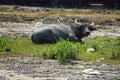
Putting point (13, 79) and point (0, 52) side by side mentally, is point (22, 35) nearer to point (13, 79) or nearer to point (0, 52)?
point (0, 52)

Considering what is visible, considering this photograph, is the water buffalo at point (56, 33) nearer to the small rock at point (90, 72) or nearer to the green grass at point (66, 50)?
the green grass at point (66, 50)

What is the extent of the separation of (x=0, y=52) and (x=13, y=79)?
12.1 feet

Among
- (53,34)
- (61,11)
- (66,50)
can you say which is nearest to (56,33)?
(53,34)

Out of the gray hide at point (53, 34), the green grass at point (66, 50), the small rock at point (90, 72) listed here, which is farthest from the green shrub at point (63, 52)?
the gray hide at point (53, 34)

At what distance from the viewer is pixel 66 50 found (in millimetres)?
13805

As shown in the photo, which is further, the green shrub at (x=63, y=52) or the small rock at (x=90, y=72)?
the green shrub at (x=63, y=52)

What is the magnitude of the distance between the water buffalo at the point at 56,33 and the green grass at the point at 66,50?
321mm

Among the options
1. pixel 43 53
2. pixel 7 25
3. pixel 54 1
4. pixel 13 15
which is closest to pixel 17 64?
pixel 43 53

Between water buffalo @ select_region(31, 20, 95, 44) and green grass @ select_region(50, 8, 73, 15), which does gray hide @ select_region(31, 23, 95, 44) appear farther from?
green grass @ select_region(50, 8, 73, 15)

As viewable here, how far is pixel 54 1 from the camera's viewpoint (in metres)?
31.2

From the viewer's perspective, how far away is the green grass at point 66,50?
Result: 546 inches

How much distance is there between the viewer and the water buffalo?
56.3ft

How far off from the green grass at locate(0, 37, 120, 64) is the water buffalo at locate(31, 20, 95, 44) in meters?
0.32

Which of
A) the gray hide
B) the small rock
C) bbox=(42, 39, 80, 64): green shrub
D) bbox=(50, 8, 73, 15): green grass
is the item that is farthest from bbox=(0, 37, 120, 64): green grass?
bbox=(50, 8, 73, 15): green grass
